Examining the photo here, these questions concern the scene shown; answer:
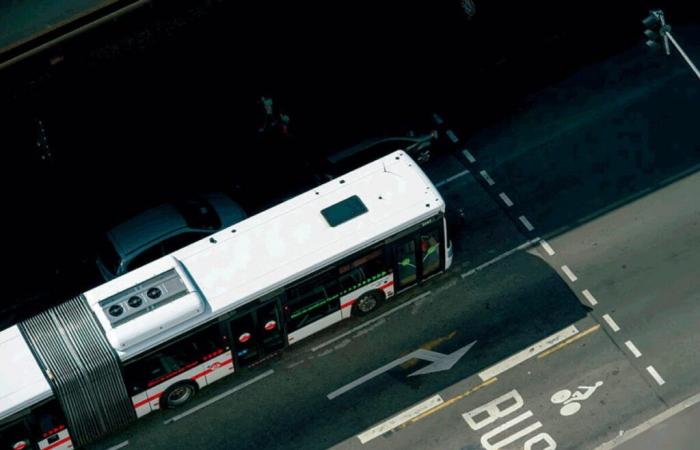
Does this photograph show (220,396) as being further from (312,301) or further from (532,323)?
(532,323)

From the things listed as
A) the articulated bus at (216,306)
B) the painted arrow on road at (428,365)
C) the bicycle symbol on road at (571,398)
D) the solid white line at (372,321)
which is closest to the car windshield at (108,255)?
the articulated bus at (216,306)

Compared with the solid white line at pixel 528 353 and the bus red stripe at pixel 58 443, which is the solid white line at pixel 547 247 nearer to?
the solid white line at pixel 528 353

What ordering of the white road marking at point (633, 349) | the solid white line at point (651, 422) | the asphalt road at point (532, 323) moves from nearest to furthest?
the solid white line at point (651, 422)
the asphalt road at point (532, 323)
the white road marking at point (633, 349)

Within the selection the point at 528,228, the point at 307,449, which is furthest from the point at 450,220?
the point at 307,449

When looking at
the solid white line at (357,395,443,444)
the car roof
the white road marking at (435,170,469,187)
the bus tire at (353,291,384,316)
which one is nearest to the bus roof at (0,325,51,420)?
the car roof

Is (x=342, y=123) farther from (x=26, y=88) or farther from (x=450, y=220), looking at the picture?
(x=26, y=88)

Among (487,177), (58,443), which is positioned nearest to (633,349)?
(487,177)
